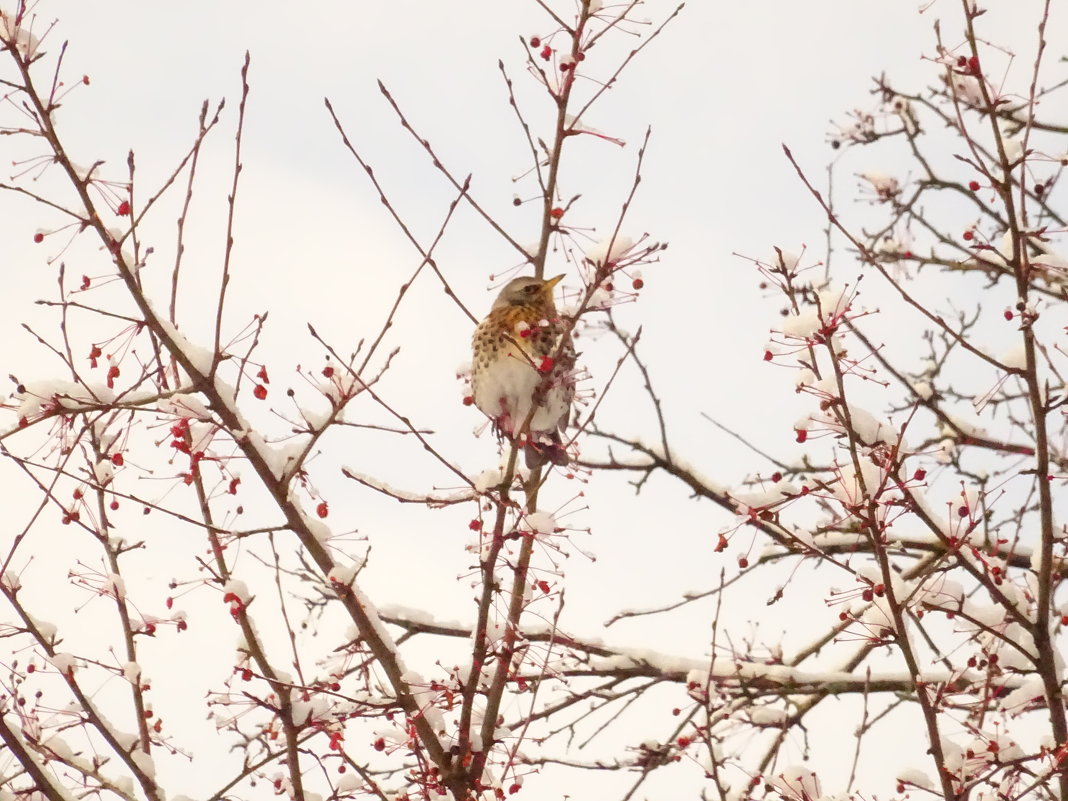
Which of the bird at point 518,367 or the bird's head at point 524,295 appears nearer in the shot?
the bird at point 518,367

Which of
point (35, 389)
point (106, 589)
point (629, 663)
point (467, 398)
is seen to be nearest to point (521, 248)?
point (467, 398)

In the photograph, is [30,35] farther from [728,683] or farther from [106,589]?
[728,683]

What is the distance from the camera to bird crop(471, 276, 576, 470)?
4.41 meters

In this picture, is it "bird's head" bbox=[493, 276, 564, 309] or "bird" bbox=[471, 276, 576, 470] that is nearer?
"bird" bbox=[471, 276, 576, 470]

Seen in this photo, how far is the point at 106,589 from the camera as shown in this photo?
147 inches

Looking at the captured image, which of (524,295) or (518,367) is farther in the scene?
(524,295)

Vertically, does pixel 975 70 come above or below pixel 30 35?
above

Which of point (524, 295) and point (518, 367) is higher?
point (524, 295)

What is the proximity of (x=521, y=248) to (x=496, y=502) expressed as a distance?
2.85ft

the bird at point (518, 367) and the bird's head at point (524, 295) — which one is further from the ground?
the bird's head at point (524, 295)

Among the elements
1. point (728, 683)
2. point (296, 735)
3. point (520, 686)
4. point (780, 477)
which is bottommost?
point (296, 735)

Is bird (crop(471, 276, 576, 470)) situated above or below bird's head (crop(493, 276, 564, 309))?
below

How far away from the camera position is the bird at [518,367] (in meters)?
4.41

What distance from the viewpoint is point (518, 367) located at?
477 centimetres
